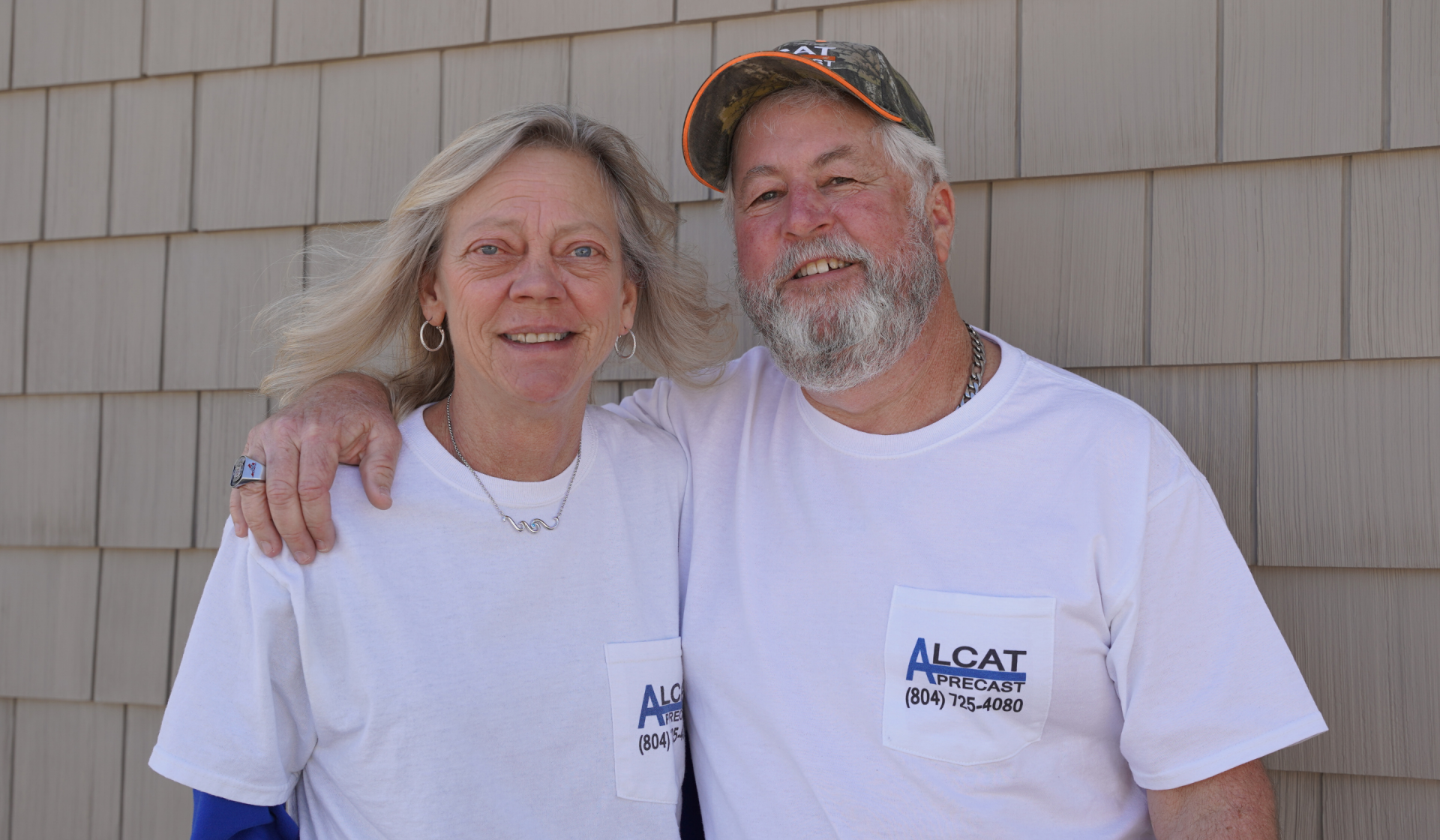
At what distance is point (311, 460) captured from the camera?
4.95ft

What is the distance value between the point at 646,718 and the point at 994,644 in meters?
0.54

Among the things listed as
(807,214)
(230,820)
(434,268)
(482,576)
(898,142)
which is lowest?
(230,820)

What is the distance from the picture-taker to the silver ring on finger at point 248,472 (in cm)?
148

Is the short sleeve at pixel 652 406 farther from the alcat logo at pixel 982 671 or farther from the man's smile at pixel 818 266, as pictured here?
the alcat logo at pixel 982 671

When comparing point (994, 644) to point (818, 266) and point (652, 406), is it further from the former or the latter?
point (652, 406)

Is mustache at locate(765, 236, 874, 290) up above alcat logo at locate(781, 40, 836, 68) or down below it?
below

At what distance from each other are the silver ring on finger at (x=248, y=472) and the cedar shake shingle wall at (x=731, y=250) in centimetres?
77

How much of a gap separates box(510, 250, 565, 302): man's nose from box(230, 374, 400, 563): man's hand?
12.2 inches

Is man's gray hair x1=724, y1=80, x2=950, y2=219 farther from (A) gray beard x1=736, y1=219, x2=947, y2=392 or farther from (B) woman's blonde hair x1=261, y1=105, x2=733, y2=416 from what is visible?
(B) woman's blonde hair x1=261, y1=105, x2=733, y2=416

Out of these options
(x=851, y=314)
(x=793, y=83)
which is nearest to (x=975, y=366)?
(x=851, y=314)

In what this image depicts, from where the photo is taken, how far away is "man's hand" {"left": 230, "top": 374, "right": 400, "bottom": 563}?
4.76ft

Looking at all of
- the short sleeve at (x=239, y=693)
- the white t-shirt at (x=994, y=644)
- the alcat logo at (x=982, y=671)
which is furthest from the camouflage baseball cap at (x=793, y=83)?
the short sleeve at (x=239, y=693)

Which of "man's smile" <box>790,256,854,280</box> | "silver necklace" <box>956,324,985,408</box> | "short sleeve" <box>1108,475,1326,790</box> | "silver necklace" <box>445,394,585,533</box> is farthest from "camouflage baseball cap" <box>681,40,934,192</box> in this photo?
"short sleeve" <box>1108,475,1326,790</box>

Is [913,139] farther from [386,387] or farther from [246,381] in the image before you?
[246,381]
